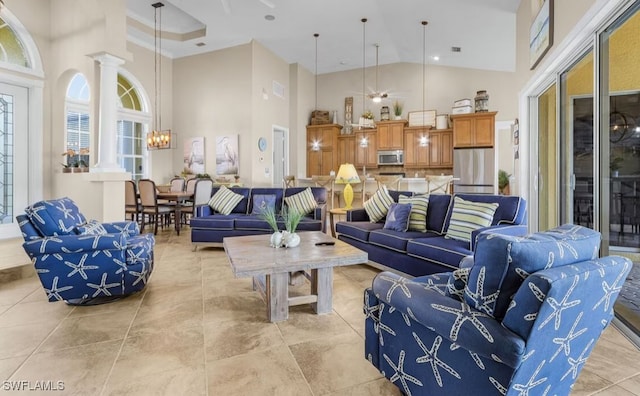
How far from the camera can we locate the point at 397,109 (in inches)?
352

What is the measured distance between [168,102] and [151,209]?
3.71 meters

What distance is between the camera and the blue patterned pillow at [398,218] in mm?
3742

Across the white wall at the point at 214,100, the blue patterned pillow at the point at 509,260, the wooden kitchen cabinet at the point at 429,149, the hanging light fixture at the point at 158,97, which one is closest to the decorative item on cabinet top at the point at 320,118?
the wooden kitchen cabinet at the point at 429,149

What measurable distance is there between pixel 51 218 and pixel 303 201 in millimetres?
2977

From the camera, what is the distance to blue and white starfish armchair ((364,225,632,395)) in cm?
106

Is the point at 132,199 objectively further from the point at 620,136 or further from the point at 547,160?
the point at 620,136

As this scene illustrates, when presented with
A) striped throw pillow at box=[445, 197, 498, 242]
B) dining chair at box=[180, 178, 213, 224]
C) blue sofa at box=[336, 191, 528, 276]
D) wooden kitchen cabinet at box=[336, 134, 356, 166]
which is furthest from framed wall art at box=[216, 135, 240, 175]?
striped throw pillow at box=[445, 197, 498, 242]

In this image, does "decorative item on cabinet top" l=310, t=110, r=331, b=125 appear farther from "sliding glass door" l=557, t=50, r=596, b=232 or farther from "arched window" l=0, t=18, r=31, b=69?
"sliding glass door" l=557, t=50, r=596, b=232

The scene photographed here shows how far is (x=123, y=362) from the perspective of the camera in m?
1.92

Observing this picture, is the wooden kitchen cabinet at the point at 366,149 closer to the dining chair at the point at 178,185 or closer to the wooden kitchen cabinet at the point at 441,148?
the wooden kitchen cabinet at the point at 441,148

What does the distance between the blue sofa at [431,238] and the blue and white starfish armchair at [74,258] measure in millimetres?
2266

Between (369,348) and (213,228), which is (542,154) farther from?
(213,228)

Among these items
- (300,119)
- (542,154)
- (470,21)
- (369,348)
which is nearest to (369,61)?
(300,119)

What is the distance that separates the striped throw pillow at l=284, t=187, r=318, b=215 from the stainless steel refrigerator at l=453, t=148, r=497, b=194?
172 inches
